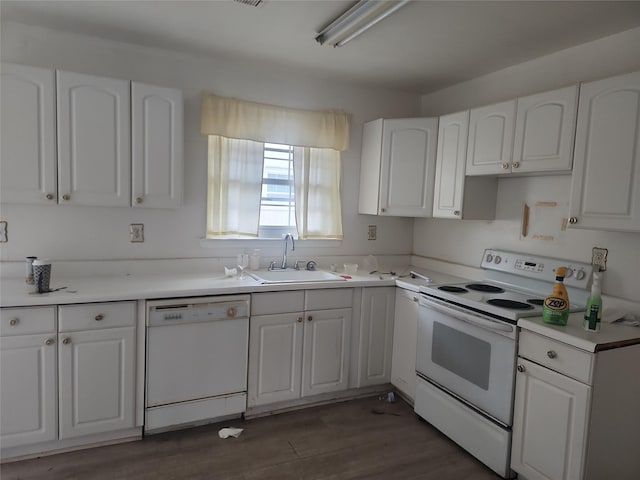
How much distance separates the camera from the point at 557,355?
75.5 inches

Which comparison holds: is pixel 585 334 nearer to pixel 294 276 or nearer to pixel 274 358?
pixel 274 358

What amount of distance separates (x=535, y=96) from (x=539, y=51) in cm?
45

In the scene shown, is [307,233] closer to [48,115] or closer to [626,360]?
[48,115]

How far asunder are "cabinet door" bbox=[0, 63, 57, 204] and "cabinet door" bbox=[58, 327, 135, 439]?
2.79 ft

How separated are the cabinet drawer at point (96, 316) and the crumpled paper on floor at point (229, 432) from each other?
2.86ft

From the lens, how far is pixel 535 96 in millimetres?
2371

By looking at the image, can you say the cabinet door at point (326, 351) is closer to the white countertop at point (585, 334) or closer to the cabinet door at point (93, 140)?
the white countertop at point (585, 334)

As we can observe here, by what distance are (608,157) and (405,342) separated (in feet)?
5.63

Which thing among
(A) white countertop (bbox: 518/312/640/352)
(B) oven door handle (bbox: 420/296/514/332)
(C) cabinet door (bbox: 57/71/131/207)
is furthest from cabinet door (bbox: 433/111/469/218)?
(C) cabinet door (bbox: 57/71/131/207)

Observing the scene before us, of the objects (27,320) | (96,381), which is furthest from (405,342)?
(27,320)

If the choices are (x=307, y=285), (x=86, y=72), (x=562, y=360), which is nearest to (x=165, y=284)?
(x=307, y=285)

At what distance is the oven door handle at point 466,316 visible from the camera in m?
2.15

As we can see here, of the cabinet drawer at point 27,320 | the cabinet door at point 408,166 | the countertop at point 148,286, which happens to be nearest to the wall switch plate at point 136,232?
the countertop at point 148,286

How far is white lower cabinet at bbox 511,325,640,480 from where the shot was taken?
1815 mm
